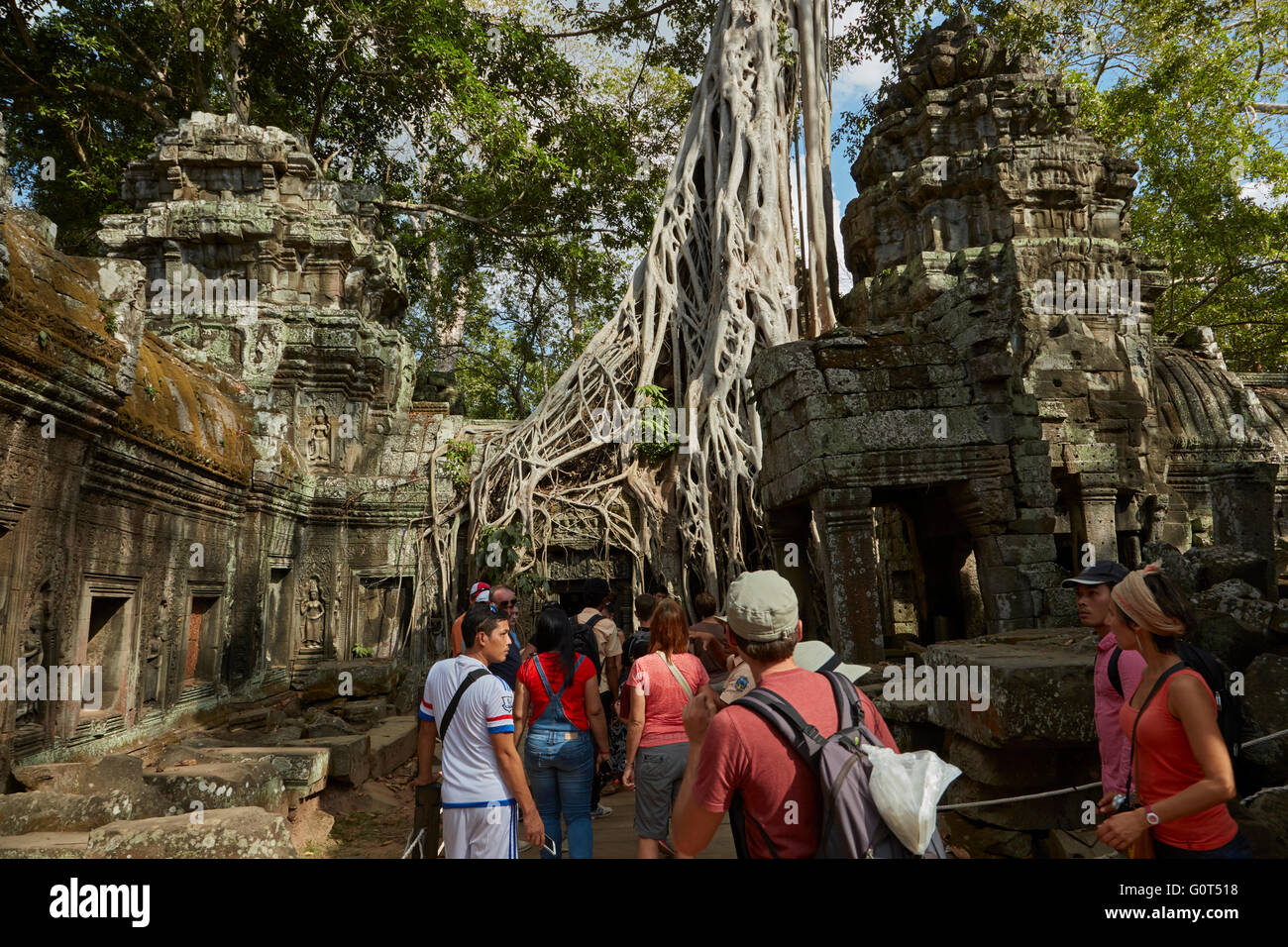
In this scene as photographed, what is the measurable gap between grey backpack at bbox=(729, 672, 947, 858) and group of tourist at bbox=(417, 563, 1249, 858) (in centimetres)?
2

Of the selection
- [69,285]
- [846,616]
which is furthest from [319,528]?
[846,616]

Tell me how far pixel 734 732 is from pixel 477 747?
4.42ft

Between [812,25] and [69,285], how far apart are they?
10395mm

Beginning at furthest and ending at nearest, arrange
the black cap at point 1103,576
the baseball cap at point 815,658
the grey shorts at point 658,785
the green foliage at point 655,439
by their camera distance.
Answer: the green foliage at point 655,439 < the grey shorts at point 658,785 < the black cap at point 1103,576 < the baseball cap at point 815,658

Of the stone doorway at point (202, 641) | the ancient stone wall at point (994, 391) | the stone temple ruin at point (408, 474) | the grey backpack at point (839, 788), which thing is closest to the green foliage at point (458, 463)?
the stone temple ruin at point (408, 474)

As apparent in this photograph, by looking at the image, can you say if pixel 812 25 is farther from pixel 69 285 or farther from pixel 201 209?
pixel 69 285

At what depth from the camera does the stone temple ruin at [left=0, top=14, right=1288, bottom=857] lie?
371cm

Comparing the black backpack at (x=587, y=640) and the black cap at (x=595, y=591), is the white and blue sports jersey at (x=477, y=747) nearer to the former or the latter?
the black backpack at (x=587, y=640)

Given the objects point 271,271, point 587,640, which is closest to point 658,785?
point 587,640

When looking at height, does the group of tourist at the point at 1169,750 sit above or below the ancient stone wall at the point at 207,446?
below

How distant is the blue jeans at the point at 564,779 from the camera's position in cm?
340

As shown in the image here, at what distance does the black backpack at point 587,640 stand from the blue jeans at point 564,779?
347mm

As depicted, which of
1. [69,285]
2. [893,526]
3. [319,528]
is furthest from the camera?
[893,526]

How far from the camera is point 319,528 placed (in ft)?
29.7
